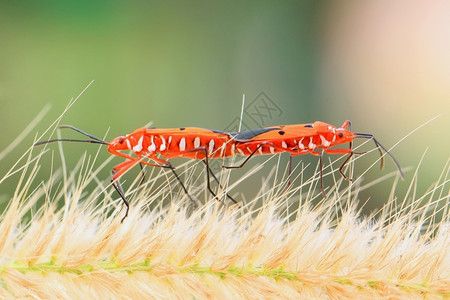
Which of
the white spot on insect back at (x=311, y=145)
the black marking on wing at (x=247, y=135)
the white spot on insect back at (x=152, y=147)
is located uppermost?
the black marking on wing at (x=247, y=135)

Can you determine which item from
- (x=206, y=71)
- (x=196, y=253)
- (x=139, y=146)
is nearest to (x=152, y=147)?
(x=139, y=146)

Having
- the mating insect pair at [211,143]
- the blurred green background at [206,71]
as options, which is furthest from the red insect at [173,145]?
the blurred green background at [206,71]

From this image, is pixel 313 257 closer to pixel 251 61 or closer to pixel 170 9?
pixel 251 61

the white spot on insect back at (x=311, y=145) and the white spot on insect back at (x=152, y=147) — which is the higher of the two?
the white spot on insect back at (x=152, y=147)

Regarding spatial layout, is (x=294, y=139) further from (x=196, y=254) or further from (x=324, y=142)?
(x=196, y=254)

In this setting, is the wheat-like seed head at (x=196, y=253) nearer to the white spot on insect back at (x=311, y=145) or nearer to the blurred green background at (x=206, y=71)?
the white spot on insect back at (x=311, y=145)

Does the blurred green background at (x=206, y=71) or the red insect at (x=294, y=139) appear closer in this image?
the red insect at (x=294, y=139)

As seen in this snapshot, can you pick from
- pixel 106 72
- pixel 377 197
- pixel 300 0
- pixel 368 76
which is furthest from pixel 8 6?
pixel 377 197
